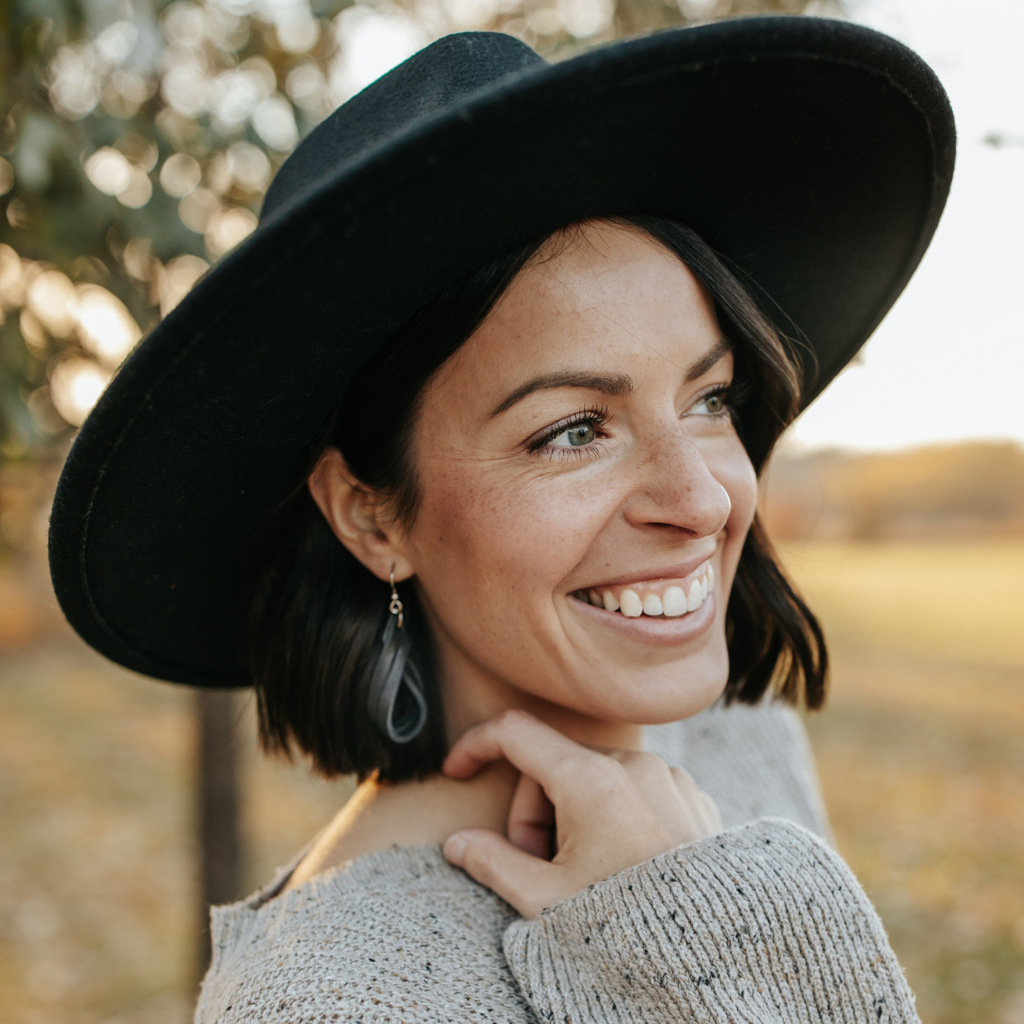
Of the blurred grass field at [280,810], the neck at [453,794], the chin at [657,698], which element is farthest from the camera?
the blurred grass field at [280,810]

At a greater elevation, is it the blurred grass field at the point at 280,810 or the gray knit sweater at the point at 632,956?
the gray knit sweater at the point at 632,956

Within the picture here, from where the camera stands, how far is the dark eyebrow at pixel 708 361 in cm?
→ 156

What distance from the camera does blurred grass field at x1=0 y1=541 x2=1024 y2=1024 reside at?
4.55 m

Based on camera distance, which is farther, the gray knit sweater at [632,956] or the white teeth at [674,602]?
the white teeth at [674,602]

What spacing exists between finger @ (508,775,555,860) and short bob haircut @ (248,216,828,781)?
0.71ft

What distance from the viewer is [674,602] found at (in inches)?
63.9

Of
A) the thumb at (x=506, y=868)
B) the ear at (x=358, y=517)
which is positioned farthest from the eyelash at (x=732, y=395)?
the thumb at (x=506, y=868)

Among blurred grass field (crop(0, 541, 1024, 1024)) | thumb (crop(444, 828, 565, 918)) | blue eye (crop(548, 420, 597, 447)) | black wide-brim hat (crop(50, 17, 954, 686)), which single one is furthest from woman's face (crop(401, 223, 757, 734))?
blurred grass field (crop(0, 541, 1024, 1024))

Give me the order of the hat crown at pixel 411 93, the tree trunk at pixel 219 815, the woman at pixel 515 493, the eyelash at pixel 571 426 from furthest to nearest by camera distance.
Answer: the tree trunk at pixel 219 815 → the eyelash at pixel 571 426 → the hat crown at pixel 411 93 → the woman at pixel 515 493

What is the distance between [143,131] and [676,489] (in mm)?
1491

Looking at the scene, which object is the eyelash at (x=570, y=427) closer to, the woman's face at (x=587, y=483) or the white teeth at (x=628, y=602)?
the woman's face at (x=587, y=483)

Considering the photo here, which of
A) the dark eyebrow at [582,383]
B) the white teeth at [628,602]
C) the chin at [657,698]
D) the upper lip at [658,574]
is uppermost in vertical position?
the dark eyebrow at [582,383]

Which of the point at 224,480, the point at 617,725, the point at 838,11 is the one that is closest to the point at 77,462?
the point at 224,480

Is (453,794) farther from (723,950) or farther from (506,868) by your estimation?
(723,950)
